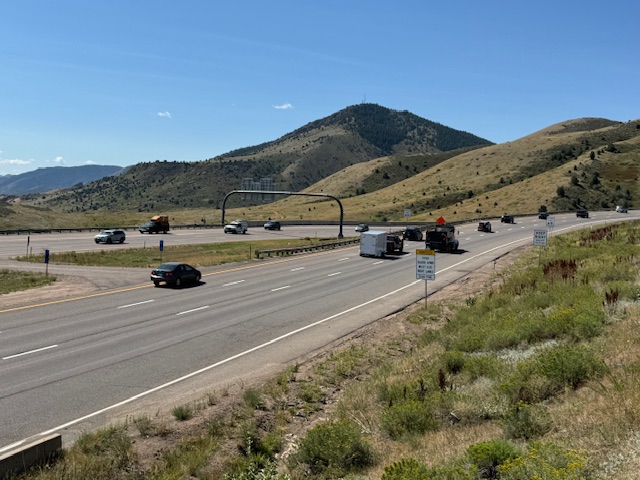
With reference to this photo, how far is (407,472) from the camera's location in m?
6.77

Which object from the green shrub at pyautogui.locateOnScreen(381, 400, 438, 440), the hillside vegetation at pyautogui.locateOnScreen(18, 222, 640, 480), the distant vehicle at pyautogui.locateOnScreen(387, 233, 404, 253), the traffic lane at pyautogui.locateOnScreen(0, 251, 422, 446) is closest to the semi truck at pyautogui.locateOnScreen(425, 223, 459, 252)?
the distant vehicle at pyautogui.locateOnScreen(387, 233, 404, 253)

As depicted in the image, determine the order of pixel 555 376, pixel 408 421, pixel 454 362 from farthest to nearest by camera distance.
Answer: pixel 454 362 < pixel 555 376 < pixel 408 421

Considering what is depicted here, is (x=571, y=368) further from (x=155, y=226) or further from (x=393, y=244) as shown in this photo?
(x=155, y=226)

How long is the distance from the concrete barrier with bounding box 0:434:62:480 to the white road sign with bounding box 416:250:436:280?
17266 mm

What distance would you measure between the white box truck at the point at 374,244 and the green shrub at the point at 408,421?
127 ft

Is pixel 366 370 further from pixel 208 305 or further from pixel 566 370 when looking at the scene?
pixel 208 305

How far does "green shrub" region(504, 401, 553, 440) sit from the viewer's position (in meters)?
8.11

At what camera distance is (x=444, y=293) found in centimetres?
2889

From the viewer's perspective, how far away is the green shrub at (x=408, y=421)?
31.2 feet

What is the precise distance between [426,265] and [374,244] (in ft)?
81.2

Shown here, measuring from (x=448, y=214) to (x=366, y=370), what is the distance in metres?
98.9

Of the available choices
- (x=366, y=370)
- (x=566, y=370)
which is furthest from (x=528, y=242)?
(x=566, y=370)

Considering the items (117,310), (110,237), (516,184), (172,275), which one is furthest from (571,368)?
(516,184)

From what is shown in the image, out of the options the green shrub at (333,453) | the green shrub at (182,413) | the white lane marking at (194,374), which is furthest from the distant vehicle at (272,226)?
the green shrub at (333,453)
